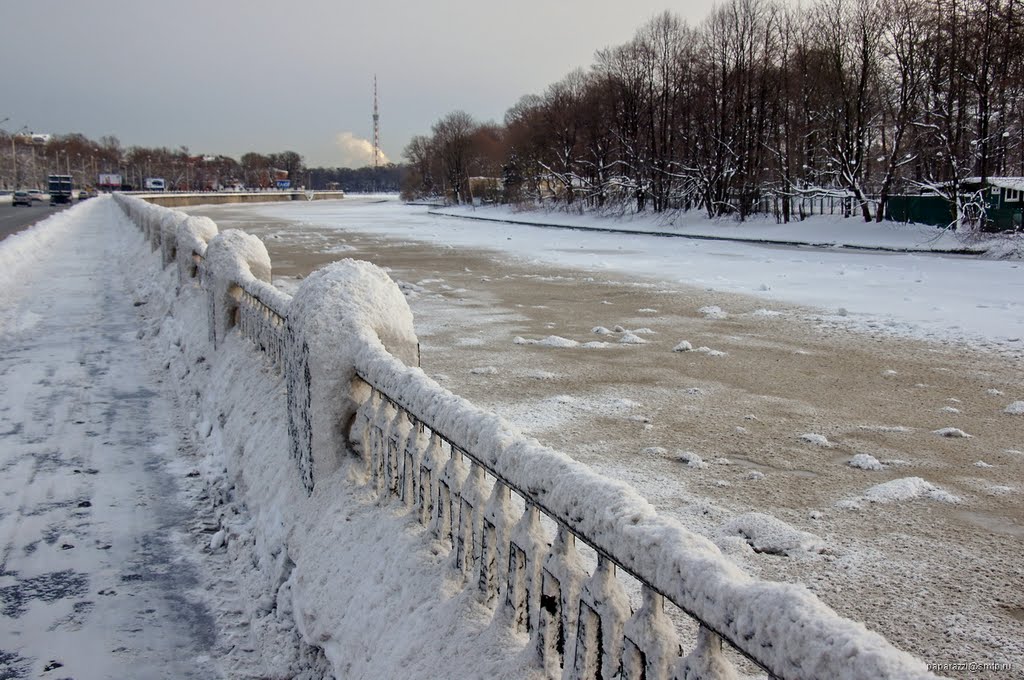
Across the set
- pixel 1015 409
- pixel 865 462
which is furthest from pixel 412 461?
pixel 1015 409

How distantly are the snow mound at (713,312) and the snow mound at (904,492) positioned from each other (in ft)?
26.0

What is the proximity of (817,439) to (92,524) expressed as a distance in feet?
18.1

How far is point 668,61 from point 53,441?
50357 mm

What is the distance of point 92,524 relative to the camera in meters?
5.49

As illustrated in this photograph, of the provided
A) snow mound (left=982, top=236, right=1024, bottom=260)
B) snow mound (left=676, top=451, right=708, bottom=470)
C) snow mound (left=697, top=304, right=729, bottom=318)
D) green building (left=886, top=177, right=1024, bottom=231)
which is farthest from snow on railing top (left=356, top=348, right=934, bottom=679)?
green building (left=886, top=177, right=1024, bottom=231)

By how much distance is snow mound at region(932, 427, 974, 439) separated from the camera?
6699 mm

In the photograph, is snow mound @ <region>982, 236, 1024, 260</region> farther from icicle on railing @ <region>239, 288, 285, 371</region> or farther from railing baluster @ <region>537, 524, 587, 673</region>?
railing baluster @ <region>537, 524, 587, 673</region>

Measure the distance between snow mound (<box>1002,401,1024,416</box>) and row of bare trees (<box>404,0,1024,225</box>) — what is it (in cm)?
2271

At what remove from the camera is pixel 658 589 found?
1.95 m

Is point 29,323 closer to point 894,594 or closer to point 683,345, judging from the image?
point 683,345

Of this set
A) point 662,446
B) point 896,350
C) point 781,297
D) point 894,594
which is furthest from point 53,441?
point 781,297

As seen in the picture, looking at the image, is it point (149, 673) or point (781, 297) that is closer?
point (149, 673)

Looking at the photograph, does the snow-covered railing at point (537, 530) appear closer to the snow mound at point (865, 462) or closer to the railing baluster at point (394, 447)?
the railing baluster at point (394, 447)

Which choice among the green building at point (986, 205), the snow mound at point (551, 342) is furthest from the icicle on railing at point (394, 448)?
the green building at point (986, 205)
